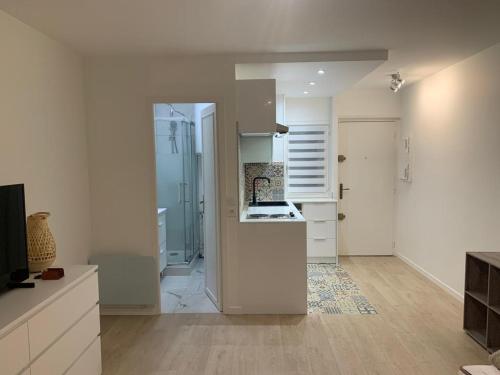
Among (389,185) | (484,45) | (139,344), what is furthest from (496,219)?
(139,344)

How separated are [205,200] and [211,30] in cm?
187

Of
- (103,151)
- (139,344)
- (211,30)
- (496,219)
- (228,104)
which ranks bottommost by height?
(139,344)

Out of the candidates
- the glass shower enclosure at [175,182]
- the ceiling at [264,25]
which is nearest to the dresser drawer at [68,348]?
the ceiling at [264,25]

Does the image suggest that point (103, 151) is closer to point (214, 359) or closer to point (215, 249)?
point (215, 249)

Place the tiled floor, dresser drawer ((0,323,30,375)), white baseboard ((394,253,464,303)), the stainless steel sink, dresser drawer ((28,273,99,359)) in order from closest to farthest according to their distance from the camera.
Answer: dresser drawer ((0,323,30,375)) < dresser drawer ((28,273,99,359)) < the tiled floor < white baseboard ((394,253,464,303)) < the stainless steel sink

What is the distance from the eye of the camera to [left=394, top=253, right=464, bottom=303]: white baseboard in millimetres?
4193

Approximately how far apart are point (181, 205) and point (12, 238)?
3.35 metres

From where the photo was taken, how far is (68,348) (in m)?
2.27

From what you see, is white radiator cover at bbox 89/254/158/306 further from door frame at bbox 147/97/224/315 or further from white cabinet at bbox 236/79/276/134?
white cabinet at bbox 236/79/276/134

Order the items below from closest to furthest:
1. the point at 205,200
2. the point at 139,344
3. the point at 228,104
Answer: the point at 139,344 < the point at 228,104 < the point at 205,200

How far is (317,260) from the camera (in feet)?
18.6

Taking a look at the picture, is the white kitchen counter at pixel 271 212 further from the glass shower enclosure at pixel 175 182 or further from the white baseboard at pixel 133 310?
the white baseboard at pixel 133 310

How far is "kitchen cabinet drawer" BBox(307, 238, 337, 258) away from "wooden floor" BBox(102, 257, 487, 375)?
145cm

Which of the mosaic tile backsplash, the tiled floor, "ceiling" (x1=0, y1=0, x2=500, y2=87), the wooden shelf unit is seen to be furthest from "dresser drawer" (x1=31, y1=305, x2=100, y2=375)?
the mosaic tile backsplash
